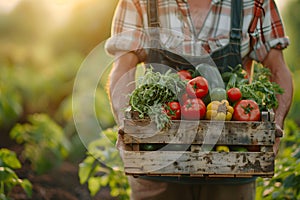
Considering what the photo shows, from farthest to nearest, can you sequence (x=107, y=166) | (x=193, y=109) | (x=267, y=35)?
(x=107, y=166)
(x=267, y=35)
(x=193, y=109)

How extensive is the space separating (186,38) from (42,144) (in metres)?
3.39

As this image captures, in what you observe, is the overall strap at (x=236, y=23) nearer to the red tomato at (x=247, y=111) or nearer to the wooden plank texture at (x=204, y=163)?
the red tomato at (x=247, y=111)

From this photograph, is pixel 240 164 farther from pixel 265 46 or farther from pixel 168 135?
pixel 265 46

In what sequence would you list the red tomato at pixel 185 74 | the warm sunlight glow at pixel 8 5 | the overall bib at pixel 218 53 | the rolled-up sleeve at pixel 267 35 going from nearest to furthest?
1. the red tomato at pixel 185 74
2. the overall bib at pixel 218 53
3. the rolled-up sleeve at pixel 267 35
4. the warm sunlight glow at pixel 8 5

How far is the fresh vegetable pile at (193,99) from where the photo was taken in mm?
2941

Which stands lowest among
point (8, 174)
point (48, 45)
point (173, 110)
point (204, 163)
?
point (8, 174)

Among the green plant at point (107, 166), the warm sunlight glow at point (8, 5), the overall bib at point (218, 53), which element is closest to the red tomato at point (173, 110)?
the overall bib at point (218, 53)

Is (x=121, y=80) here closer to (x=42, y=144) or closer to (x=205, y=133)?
(x=205, y=133)

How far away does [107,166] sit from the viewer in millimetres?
5203

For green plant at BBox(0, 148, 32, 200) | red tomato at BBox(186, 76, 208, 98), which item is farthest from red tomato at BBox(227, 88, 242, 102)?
green plant at BBox(0, 148, 32, 200)

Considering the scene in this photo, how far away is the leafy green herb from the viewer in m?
2.90

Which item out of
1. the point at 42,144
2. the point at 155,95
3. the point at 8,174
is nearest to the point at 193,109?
the point at 155,95

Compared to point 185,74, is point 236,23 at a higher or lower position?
higher

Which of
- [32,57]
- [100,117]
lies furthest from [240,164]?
[32,57]
